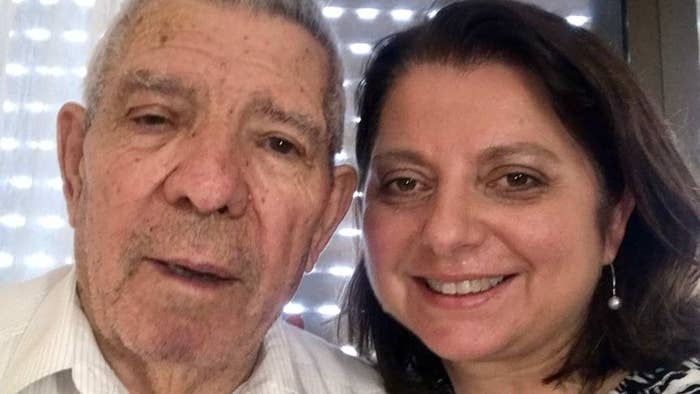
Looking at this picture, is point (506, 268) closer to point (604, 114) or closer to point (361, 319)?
point (604, 114)

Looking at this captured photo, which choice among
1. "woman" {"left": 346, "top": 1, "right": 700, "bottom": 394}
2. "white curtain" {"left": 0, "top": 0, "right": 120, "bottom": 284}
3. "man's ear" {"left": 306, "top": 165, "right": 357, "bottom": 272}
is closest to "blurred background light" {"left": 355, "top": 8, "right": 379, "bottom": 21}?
"white curtain" {"left": 0, "top": 0, "right": 120, "bottom": 284}

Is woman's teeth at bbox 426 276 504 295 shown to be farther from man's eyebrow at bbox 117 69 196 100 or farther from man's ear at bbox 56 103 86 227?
man's ear at bbox 56 103 86 227

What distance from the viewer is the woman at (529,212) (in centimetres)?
111

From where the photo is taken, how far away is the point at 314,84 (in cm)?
117

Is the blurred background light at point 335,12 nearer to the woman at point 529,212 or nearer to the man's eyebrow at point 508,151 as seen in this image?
the woman at point 529,212

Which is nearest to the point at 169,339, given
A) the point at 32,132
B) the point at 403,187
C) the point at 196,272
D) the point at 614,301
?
the point at 196,272

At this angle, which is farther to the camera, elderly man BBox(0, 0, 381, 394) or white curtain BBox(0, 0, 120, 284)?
white curtain BBox(0, 0, 120, 284)

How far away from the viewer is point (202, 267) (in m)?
1.00

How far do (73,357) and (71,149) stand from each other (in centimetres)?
36

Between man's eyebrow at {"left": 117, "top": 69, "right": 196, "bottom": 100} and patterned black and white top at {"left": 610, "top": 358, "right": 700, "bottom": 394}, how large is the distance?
2.84ft

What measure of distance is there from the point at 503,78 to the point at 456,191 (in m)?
0.21

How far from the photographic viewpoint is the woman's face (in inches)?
43.6

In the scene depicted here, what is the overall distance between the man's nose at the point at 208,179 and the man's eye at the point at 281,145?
91mm

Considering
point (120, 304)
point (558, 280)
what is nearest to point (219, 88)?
point (120, 304)
